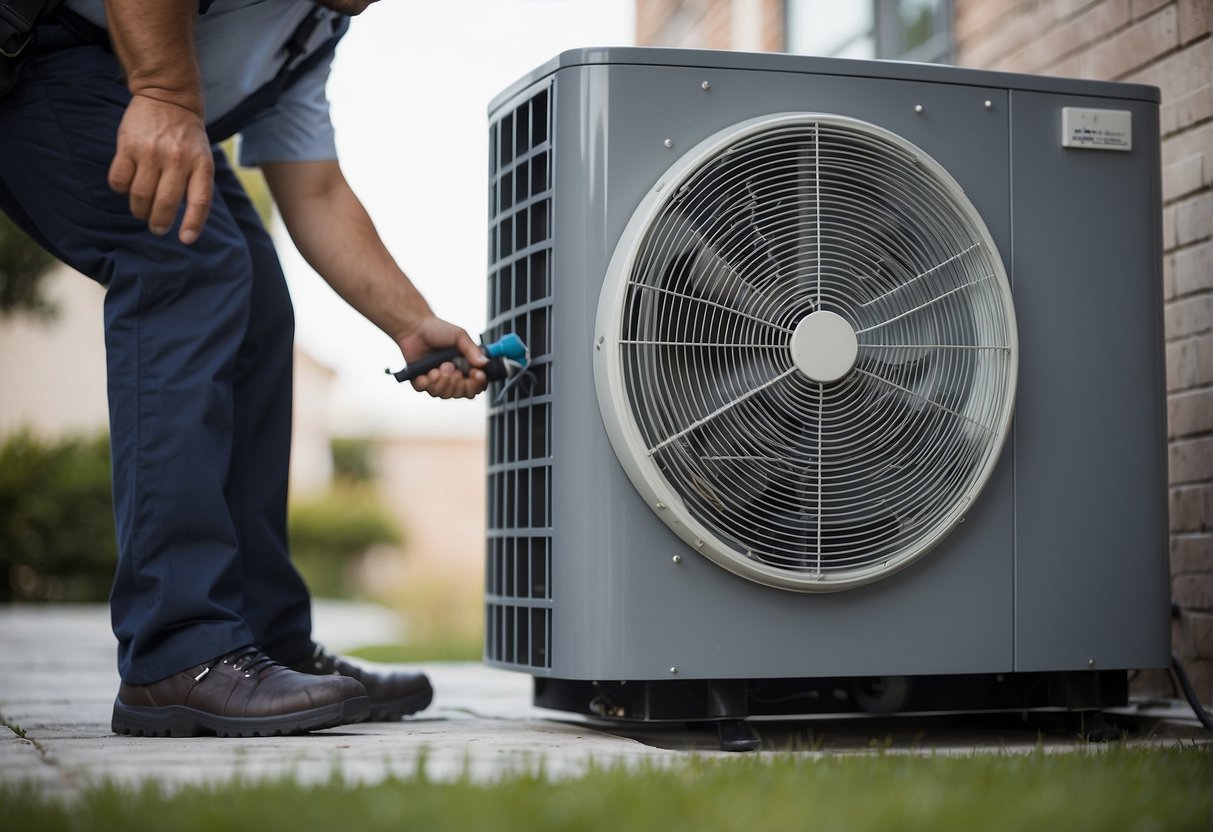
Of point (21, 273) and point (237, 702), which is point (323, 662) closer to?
point (237, 702)

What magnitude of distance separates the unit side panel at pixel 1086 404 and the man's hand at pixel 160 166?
1279 mm

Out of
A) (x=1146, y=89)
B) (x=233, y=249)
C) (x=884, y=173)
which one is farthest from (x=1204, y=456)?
(x=233, y=249)

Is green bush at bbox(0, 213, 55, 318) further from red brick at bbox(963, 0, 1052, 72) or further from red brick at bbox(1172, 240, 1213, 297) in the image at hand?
red brick at bbox(1172, 240, 1213, 297)

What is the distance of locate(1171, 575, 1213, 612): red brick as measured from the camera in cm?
254

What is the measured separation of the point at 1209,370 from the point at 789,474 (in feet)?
3.58

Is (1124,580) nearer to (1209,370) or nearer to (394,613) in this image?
(1209,370)

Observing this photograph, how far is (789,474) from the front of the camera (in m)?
1.94

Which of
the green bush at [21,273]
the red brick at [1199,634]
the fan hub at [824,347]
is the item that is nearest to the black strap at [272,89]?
the fan hub at [824,347]

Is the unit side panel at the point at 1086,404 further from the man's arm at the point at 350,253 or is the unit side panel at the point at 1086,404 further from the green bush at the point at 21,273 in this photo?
the green bush at the point at 21,273

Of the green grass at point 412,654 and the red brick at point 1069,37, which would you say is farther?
the green grass at point 412,654

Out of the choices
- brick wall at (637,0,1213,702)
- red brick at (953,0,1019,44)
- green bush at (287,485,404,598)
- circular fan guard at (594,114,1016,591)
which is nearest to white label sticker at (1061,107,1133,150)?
circular fan guard at (594,114,1016,591)

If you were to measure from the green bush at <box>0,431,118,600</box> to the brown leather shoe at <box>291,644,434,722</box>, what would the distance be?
7.39m

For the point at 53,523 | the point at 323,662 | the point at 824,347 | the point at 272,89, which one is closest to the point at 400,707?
Answer: the point at 323,662

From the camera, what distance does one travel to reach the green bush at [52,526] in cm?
904
